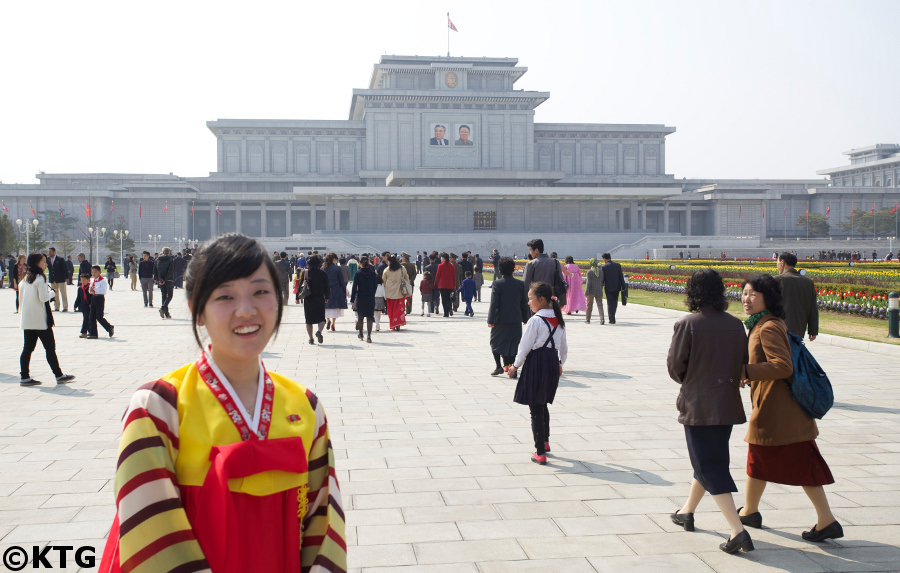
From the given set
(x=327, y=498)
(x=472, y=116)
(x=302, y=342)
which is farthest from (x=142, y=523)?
(x=472, y=116)

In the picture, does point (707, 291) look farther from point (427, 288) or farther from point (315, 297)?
point (427, 288)

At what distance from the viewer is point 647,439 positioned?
634 cm

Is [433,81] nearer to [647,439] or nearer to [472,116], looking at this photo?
[472,116]

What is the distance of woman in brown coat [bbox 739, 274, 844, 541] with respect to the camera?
4.25m

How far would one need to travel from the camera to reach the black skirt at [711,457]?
4.12 metres

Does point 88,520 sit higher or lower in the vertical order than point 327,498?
lower

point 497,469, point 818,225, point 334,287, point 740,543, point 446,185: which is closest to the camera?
point 740,543

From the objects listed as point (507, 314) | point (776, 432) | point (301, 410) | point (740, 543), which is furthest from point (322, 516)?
point (507, 314)

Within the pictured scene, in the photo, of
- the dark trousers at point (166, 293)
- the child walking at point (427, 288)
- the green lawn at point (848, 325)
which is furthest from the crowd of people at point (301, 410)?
the child walking at point (427, 288)

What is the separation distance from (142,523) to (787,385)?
367 centimetres

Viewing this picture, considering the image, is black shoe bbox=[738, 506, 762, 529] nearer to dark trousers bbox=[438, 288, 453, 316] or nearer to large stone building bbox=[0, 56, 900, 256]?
dark trousers bbox=[438, 288, 453, 316]

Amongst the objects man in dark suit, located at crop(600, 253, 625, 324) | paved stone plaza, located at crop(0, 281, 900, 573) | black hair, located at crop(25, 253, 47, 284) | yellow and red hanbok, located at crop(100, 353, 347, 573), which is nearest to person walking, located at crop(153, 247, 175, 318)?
paved stone plaza, located at crop(0, 281, 900, 573)

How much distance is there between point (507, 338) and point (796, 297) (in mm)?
3089

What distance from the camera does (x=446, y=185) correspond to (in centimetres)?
5803
